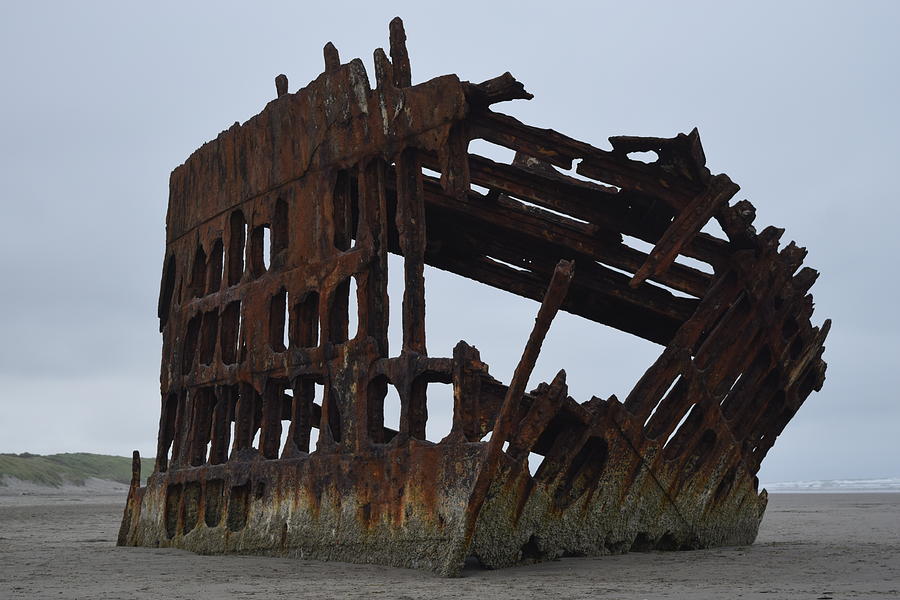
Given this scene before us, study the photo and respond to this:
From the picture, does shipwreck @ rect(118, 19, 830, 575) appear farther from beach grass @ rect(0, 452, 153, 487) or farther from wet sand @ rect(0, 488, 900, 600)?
beach grass @ rect(0, 452, 153, 487)

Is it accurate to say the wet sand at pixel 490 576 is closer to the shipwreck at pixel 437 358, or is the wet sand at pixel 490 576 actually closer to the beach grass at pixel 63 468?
the shipwreck at pixel 437 358

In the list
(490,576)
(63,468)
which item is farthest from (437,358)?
(63,468)

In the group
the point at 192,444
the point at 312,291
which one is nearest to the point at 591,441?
the point at 312,291

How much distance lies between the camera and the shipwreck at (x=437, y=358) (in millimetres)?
6473

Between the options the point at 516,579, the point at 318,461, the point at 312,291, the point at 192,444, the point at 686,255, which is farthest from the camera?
the point at 192,444

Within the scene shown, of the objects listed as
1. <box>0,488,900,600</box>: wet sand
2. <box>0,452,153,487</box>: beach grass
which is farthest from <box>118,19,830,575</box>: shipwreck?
<box>0,452,153,487</box>: beach grass

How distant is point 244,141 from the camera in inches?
348

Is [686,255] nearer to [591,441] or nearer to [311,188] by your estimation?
[591,441]

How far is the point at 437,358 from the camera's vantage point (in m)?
6.51

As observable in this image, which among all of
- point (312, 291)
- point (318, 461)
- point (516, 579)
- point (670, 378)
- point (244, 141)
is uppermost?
point (244, 141)

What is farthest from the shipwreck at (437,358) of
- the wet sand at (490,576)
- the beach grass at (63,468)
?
the beach grass at (63,468)

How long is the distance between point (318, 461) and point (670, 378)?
2611mm

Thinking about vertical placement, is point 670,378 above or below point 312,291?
below

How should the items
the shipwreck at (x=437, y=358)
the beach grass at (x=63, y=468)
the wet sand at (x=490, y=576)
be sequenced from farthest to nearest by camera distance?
1. the beach grass at (x=63, y=468)
2. the shipwreck at (x=437, y=358)
3. the wet sand at (x=490, y=576)
